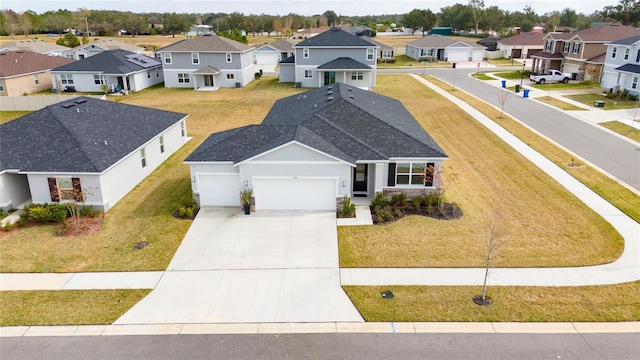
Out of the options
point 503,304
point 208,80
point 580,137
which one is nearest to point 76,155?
point 503,304

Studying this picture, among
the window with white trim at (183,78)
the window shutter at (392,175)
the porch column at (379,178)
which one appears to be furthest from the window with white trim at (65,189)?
the window with white trim at (183,78)

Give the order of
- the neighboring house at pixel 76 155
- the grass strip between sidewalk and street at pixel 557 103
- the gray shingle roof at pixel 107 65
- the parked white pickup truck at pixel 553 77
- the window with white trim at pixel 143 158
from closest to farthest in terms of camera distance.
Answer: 1. the neighboring house at pixel 76 155
2. the window with white trim at pixel 143 158
3. the grass strip between sidewalk and street at pixel 557 103
4. the gray shingle roof at pixel 107 65
5. the parked white pickup truck at pixel 553 77

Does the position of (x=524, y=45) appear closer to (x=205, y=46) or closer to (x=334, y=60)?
(x=334, y=60)

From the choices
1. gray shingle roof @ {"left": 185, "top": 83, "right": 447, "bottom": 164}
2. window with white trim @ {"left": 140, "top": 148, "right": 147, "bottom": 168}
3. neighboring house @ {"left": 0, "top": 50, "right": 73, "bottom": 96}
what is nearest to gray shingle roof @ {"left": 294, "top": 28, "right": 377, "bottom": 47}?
gray shingle roof @ {"left": 185, "top": 83, "right": 447, "bottom": 164}

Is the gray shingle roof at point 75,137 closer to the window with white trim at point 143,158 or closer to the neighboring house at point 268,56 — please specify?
the window with white trim at point 143,158

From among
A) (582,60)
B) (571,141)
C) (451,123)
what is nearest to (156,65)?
(451,123)
